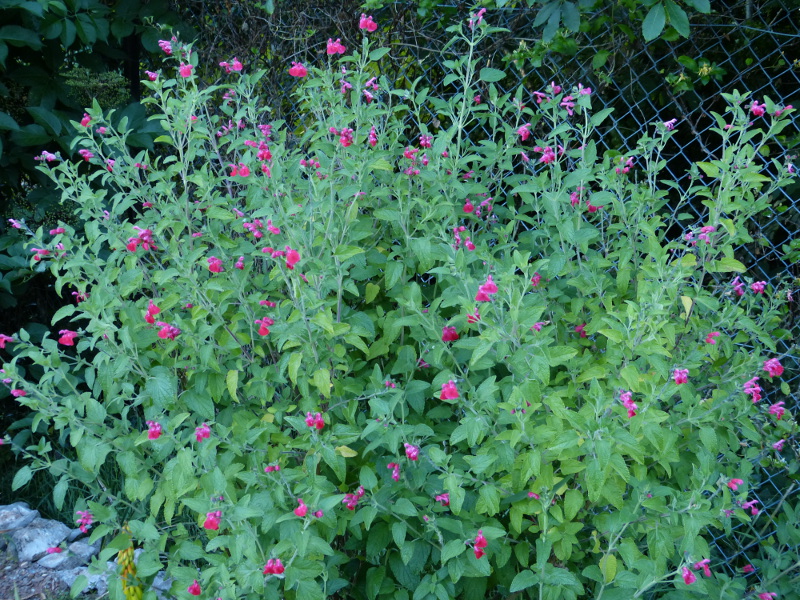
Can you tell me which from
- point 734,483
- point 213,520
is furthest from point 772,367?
point 213,520

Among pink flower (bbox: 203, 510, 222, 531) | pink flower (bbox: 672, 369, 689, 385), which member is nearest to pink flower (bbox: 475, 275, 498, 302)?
pink flower (bbox: 672, 369, 689, 385)

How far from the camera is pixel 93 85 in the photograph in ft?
12.2

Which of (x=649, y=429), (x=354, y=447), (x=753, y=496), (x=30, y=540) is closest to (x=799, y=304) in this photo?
(x=753, y=496)

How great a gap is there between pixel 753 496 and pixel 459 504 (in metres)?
1.54

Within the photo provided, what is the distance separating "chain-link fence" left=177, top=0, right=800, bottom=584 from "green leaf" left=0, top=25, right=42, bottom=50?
5.63 feet

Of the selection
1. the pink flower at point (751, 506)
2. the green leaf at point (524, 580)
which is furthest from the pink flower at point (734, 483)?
the green leaf at point (524, 580)

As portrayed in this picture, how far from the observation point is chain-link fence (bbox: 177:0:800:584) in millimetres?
2656

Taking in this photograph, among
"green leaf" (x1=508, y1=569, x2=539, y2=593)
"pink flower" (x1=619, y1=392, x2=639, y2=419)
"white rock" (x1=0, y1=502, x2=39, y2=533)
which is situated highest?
"white rock" (x1=0, y1=502, x2=39, y2=533)

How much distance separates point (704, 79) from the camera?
8.76 feet

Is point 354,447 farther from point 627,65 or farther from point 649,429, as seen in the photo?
point 627,65

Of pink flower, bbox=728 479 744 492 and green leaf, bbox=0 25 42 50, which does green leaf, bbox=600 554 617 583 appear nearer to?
pink flower, bbox=728 479 744 492

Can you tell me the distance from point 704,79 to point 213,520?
226cm

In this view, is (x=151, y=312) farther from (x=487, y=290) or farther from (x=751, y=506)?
(x=751, y=506)

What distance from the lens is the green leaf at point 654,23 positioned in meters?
2.33
